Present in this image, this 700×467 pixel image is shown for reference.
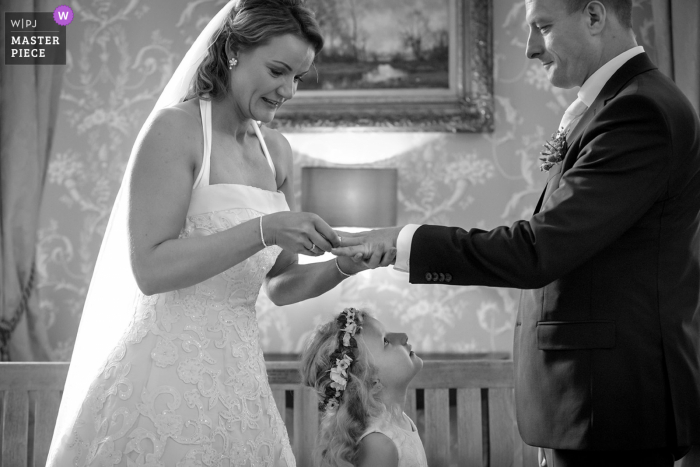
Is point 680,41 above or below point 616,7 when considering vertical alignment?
above

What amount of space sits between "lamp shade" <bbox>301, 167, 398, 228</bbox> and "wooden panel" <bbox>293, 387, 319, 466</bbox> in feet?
3.21

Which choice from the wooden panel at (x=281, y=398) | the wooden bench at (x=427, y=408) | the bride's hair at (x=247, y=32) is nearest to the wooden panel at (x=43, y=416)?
the wooden bench at (x=427, y=408)

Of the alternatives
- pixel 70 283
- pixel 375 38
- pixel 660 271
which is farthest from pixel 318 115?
pixel 660 271

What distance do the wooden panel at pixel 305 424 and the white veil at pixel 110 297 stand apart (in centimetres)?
126

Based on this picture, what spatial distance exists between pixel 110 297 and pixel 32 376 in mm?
1332

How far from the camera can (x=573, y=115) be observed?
85.3 inches

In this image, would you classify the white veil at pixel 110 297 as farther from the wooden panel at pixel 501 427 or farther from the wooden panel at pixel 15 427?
the wooden panel at pixel 501 427

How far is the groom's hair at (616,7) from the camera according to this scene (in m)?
1.94

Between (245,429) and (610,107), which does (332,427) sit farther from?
(610,107)

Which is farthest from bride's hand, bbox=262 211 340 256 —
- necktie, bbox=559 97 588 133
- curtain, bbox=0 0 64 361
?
curtain, bbox=0 0 64 361

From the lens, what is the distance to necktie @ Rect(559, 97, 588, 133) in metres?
2.01

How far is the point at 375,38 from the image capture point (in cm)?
424

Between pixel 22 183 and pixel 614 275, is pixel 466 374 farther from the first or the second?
pixel 22 183

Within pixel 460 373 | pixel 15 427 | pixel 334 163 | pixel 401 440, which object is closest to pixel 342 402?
pixel 401 440
